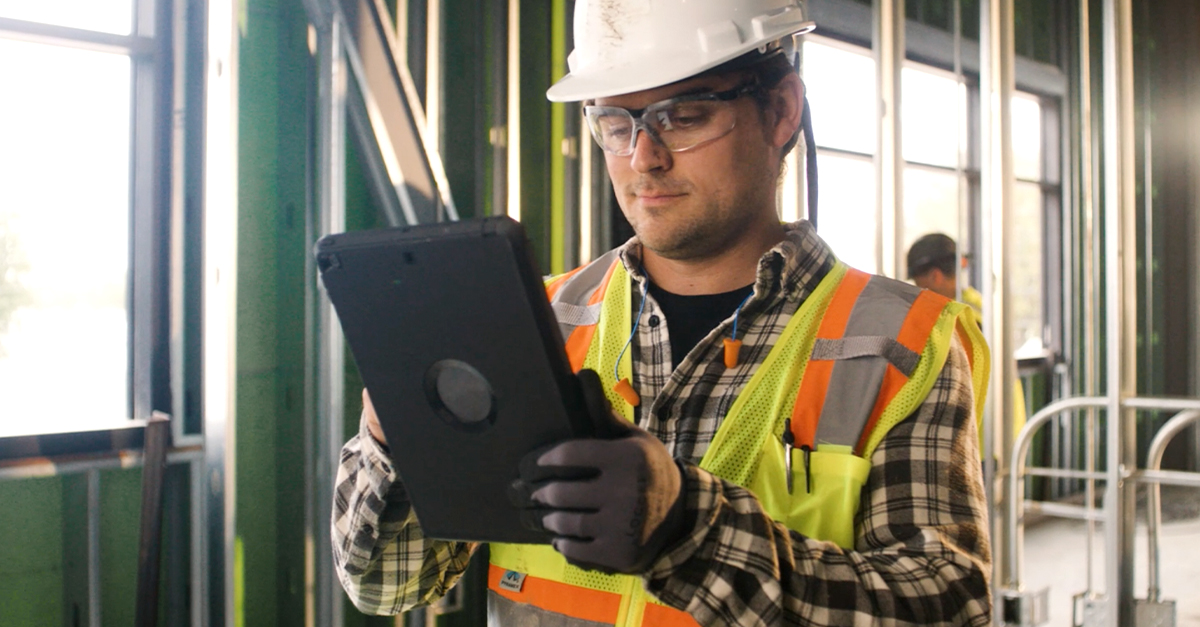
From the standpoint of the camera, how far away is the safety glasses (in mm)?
1175

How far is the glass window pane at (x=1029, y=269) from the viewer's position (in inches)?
250

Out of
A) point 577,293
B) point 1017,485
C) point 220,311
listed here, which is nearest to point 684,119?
point 577,293

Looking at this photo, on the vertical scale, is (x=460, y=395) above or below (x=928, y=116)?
below

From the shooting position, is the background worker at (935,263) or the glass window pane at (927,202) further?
the glass window pane at (927,202)

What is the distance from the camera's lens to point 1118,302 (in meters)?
3.14

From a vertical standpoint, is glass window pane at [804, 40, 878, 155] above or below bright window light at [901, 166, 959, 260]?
above

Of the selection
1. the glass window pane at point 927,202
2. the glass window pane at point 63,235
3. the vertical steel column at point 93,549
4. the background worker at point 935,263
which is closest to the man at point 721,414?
the vertical steel column at point 93,549

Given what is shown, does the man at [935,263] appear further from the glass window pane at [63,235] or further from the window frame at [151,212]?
the glass window pane at [63,235]

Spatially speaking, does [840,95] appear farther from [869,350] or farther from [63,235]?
[869,350]

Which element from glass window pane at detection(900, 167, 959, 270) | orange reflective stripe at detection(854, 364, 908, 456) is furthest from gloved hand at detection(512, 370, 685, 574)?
glass window pane at detection(900, 167, 959, 270)

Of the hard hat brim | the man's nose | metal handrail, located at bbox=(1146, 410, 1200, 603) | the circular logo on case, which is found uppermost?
the hard hat brim

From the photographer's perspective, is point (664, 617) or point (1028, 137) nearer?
point (664, 617)

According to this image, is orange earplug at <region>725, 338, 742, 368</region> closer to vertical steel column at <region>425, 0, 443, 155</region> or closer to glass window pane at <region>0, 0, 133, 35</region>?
vertical steel column at <region>425, 0, 443, 155</region>

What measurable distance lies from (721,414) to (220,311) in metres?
1.59
